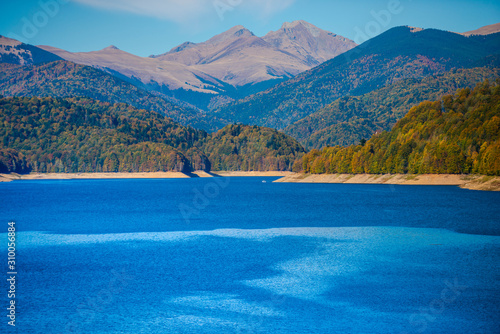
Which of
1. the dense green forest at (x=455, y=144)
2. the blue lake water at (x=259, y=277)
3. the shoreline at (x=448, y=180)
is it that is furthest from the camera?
the dense green forest at (x=455, y=144)

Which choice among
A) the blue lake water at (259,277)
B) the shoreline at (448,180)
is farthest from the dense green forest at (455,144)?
the blue lake water at (259,277)

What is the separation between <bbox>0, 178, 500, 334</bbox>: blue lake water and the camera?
31.5m

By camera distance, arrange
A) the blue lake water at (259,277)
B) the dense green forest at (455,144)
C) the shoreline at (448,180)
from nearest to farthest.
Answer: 1. the blue lake water at (259,277)
2. the shoreline at (448,180)
3. the dense green forest at (455,144)

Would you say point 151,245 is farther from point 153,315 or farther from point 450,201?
point 450,201

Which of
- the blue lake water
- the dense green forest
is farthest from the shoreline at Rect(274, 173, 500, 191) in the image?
the blue lake water

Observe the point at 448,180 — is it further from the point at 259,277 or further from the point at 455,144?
the point at 259,277

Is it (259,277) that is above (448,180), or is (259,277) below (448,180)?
below

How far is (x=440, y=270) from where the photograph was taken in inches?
1747

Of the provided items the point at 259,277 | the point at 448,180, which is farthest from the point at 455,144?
the point at 259,277

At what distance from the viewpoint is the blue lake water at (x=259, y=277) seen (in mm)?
31453

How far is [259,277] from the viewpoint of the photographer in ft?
142

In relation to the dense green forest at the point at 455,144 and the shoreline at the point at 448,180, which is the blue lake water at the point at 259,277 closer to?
the shoreline at the point at 448,180

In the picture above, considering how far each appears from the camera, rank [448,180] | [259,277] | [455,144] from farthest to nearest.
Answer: [448,180] < [455,144] < [259,277]

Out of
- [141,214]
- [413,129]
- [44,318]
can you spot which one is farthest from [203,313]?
[413,129]
